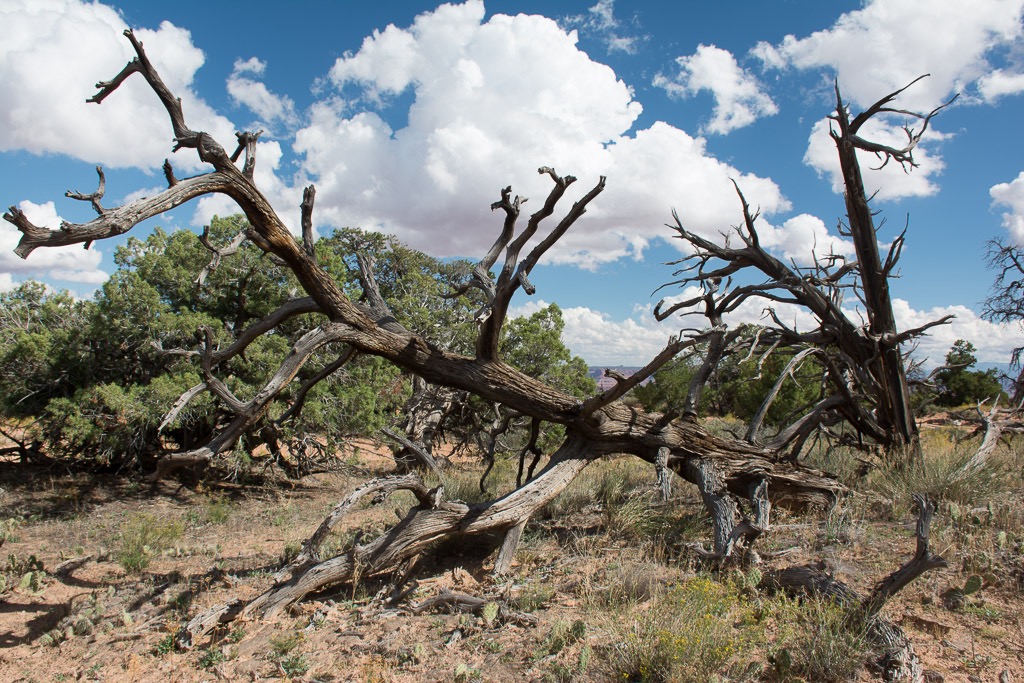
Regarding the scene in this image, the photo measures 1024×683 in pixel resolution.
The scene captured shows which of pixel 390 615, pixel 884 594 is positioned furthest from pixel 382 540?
pixel 884 594

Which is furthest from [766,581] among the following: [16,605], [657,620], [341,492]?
[341,492]

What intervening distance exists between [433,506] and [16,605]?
4.23 m

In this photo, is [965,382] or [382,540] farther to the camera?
[965,382]

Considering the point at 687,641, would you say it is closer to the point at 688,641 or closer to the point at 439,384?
the point at 688,641

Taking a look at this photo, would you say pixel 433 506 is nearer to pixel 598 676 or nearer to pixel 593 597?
pixel 593 597

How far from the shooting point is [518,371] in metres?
6.04

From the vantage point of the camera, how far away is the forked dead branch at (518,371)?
4.46 m

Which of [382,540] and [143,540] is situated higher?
[382,540]

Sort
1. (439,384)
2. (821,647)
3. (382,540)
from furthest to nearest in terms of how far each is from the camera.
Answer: (439,384), (382,540), (821,647)

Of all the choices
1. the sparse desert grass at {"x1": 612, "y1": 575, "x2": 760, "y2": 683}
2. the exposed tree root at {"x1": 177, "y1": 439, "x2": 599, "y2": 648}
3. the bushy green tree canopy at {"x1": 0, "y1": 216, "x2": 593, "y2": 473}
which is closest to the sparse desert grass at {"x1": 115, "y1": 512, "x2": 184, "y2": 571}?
the bushy green tree canopy at {"x1": 0, "y1": 216, "x2": 593, "y2": 473}

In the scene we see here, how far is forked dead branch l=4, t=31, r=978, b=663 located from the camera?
446 centimetres

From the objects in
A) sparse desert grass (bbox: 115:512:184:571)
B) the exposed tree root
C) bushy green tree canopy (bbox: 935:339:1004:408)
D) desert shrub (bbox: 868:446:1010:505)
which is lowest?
sparse desert grass (bbox: 115:512:184:571)

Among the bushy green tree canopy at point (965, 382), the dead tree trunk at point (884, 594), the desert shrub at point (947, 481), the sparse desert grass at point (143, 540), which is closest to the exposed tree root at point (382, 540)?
the dead tree trunk at point (884, 594)

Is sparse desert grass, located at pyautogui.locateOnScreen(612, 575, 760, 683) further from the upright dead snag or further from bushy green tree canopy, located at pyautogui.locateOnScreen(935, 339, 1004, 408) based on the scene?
bushy green tree canopy, located at pyautogui.locateOnScreen(935, 339, 1004, 408)
